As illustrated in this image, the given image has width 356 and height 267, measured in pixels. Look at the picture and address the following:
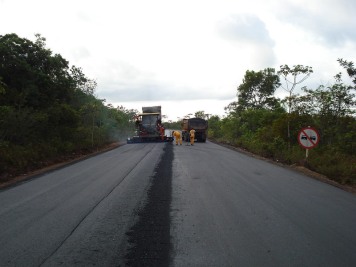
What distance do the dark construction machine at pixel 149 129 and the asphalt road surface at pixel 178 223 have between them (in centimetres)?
2738

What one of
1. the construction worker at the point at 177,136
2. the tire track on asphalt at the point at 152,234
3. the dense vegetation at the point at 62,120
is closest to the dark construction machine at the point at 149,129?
the construction worker at the point at 177,136

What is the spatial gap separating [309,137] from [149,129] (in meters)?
25.7

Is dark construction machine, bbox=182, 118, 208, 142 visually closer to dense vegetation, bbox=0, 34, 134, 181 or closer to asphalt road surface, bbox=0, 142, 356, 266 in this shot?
dense vegetation, bbox=0, 34, 134, 181

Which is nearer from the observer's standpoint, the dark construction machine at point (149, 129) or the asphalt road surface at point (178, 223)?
the asphalt road surface at point (178, 223)

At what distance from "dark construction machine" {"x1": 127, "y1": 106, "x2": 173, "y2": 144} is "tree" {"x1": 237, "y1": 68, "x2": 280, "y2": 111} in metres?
11.8

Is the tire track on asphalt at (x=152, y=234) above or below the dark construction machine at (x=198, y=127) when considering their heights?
below

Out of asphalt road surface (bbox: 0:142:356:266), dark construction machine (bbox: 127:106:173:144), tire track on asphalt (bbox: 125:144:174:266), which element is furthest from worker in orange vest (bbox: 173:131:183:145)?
tire track on asphalt (bbox: 125:144:174:266)

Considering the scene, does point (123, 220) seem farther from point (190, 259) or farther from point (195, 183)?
point (195, 183)

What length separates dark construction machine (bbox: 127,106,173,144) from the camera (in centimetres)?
3888

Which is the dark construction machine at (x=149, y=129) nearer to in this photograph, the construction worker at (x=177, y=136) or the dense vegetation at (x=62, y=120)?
the construction worker at (x=177, y=136)

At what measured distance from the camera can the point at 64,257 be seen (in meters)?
4.92

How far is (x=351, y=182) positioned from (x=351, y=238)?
6898mm

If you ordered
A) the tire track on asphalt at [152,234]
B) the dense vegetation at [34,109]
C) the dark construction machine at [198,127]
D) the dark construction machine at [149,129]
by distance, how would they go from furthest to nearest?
1. the dark construction machine at [198,127]
2. the dark construction machine at [149,129]
3. the dense vegetation at [34,109]
4. the tire track on asphalt at [152,234]

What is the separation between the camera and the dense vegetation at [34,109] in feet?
56.6
